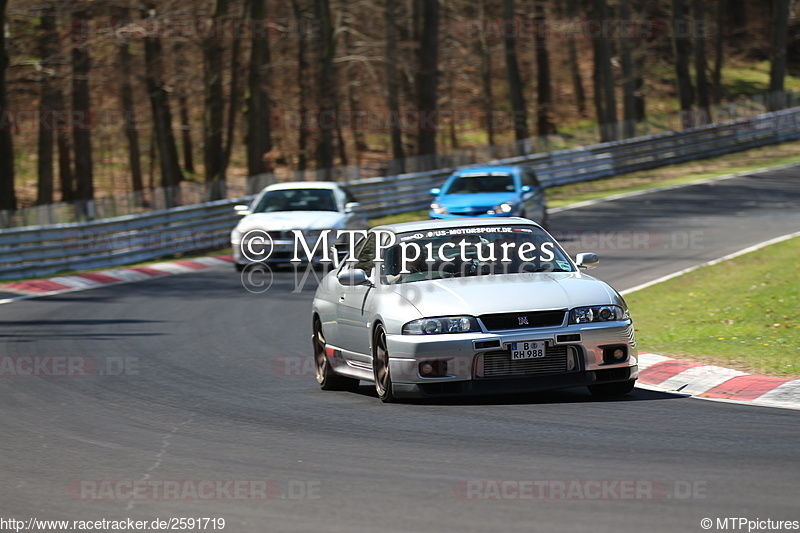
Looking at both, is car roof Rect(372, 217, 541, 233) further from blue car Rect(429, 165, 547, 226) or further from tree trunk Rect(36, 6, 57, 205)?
tree trunk Rect(36, 6, 57, 205)

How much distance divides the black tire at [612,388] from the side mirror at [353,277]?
2.10 meters

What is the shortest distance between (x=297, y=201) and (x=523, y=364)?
617 inches

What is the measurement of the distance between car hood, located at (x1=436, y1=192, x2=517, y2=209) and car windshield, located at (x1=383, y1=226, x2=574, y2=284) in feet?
46.8

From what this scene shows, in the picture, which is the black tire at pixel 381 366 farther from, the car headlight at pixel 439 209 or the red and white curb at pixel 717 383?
the car headlight at pixel 439 209

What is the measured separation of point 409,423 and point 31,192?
57017 millimetres

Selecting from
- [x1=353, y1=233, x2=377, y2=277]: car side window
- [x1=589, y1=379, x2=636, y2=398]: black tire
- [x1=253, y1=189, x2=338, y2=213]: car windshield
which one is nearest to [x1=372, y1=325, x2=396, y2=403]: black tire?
[x1=353, y1=233, x2=377, y2=277]: car side window

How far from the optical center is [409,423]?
28.0 ft

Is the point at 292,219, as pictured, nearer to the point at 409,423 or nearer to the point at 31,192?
the point at 409,423

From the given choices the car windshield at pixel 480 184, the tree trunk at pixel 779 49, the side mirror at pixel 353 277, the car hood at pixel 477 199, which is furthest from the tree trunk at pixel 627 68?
the side mirror at pixel 353 277

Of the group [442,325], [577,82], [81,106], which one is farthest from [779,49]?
[442,325]

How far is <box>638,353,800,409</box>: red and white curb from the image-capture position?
9.25 meters

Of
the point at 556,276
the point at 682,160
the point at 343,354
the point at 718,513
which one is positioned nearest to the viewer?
the point at 718,513

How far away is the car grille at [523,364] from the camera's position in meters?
9.05

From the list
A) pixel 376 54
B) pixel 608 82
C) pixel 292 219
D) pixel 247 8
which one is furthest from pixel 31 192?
pixel 292 219
